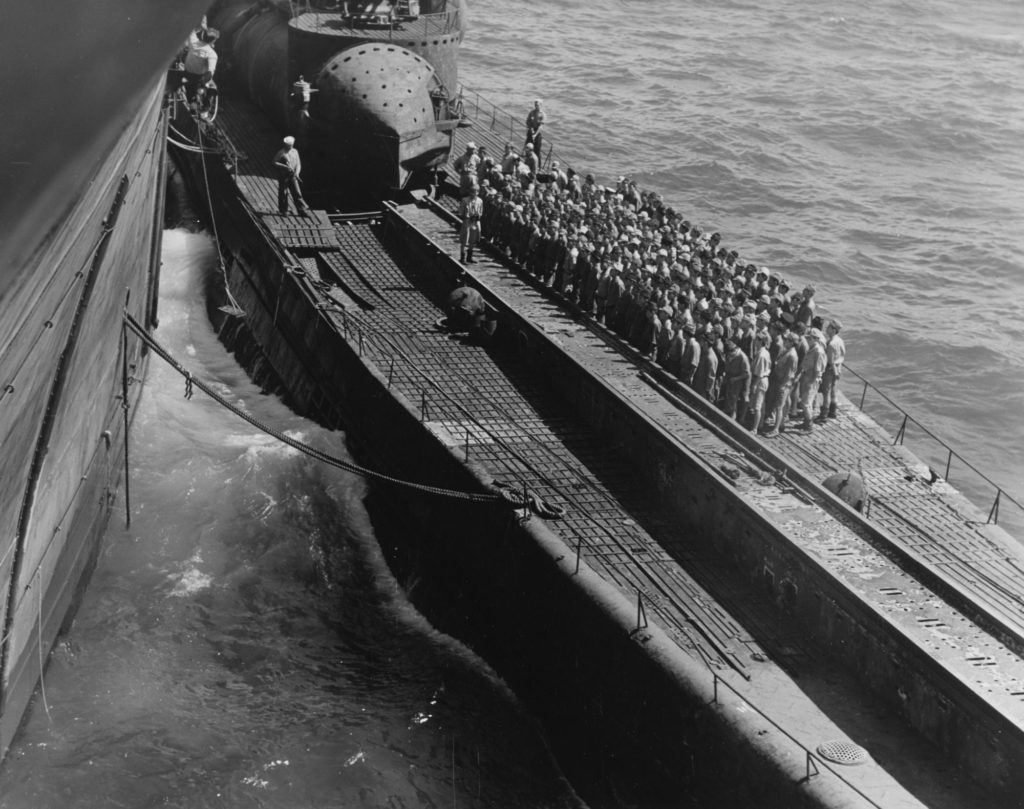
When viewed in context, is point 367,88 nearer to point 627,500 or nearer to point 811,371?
point 811,371

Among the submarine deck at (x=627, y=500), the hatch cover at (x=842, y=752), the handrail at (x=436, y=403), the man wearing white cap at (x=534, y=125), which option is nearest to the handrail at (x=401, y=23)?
the man wearing white cap at (x=534, y=125)

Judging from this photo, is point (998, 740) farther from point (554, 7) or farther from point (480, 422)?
point (554, 7)

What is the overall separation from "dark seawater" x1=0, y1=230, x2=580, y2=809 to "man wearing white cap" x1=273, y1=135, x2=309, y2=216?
20.6ft

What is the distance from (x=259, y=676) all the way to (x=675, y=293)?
843 cm

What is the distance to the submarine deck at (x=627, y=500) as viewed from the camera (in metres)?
12.8

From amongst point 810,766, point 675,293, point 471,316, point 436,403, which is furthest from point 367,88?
point 810,766

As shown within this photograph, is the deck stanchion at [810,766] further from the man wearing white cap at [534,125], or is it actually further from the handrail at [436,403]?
the man wearing white cap at [534,125]

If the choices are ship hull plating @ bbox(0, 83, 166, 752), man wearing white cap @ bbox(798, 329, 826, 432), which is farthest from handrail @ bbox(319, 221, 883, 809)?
man wearing white cap @ bbox(798, 329, 826, 432)

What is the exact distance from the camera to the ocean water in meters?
14.9

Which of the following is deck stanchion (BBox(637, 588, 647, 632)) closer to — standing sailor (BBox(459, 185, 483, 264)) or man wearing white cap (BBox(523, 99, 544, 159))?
standing sailor (BBox(459, 185, 483, 264))

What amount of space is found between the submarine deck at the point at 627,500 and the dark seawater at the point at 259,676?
7.27 feet

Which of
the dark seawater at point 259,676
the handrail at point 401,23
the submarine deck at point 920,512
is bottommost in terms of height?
the dark seawater at point 259,676

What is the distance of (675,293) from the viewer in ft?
65.8

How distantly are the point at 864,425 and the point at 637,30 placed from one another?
43604 mm
